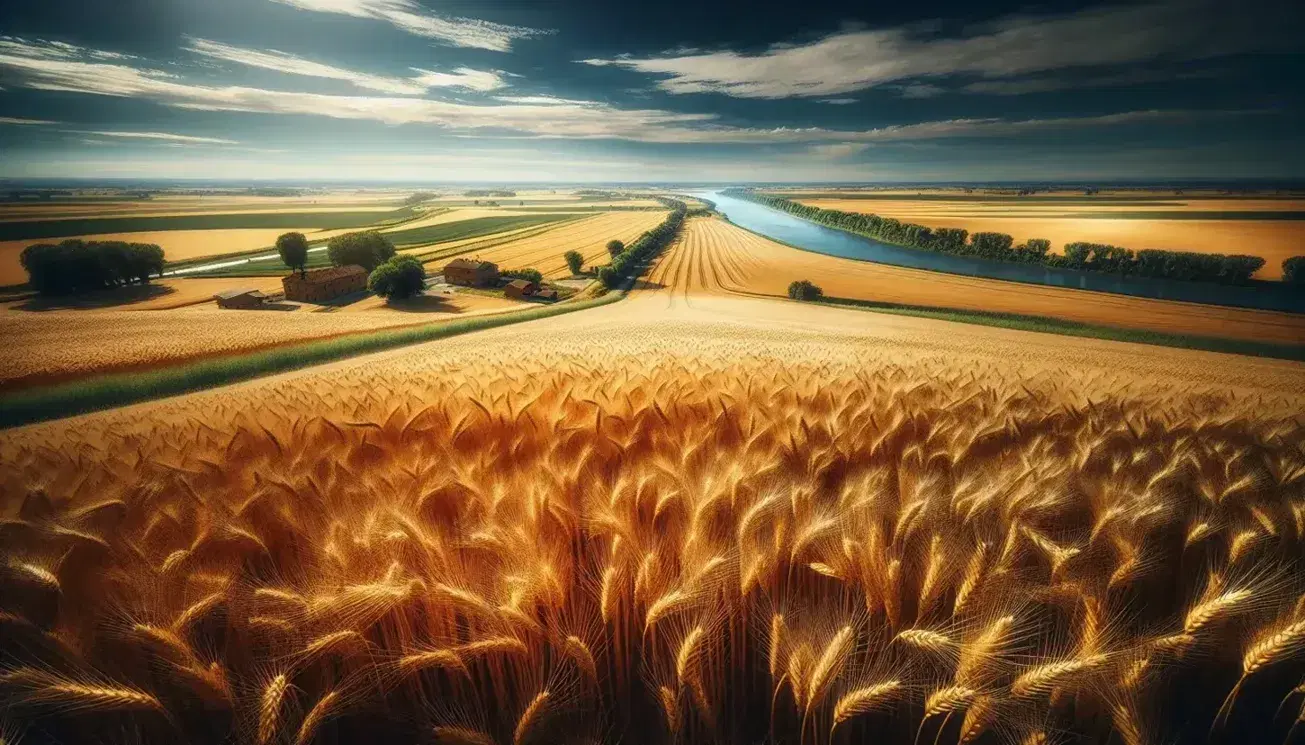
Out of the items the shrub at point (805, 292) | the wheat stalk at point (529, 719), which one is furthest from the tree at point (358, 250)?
the wheat stalk at point (529, 719)

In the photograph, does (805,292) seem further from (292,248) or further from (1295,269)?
(292,248)

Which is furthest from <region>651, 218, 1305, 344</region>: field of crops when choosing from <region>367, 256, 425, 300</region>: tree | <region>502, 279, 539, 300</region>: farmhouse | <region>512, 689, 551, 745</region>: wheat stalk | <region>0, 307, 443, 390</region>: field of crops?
<region>0, 307, 443, 390</region>: field of crops

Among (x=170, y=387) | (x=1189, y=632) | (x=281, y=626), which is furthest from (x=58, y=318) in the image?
(x=1189, y=632)

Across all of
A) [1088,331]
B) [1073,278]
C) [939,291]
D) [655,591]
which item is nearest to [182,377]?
[655,591]

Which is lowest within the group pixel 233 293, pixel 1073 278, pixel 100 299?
pixel 233 293

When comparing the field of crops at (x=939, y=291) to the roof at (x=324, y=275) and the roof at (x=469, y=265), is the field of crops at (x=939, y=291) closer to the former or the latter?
the roof at (x=469, y=265)

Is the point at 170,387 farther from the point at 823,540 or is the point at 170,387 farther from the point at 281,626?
the point at 823,540

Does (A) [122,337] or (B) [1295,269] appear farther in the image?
(B) [1295,269]
